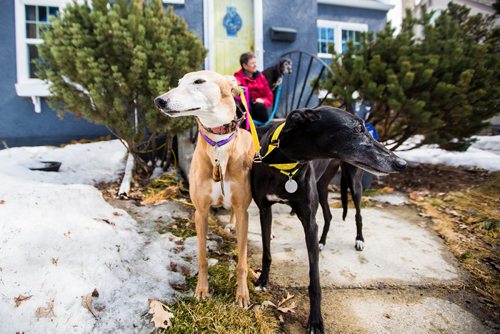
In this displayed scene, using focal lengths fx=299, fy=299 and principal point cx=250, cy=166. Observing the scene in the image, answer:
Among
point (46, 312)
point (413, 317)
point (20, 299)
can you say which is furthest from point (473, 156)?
point (20, 299)

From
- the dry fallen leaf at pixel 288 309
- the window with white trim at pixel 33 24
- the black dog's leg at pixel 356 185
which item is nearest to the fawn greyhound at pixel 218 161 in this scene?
the dry fallen leaf at pixel 288 309

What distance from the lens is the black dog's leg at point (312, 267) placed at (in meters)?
2.05

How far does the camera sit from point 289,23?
740 centimetres

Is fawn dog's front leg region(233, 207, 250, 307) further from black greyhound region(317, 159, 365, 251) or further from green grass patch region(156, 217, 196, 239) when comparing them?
black greyhound region(317, 159, 365, 251)

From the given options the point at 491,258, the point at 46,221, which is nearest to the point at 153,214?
the point at 46,221

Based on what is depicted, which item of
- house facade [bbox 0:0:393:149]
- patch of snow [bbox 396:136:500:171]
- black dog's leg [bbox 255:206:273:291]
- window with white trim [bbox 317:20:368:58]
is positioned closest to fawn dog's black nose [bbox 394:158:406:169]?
black dog's leg [bbox 255:206:273:291]

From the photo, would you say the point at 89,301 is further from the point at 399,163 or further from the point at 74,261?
the point at 399,163

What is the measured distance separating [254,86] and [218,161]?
10.4 feet

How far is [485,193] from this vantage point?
4957 millimetres

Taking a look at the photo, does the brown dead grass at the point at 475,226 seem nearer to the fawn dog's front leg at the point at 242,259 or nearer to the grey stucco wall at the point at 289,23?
the fawn dog's front leg at the point at 242,259

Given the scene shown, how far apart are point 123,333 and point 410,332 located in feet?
6.34

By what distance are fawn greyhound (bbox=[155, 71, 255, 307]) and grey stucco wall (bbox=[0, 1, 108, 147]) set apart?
603cm

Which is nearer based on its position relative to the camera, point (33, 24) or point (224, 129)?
point (224, 129)

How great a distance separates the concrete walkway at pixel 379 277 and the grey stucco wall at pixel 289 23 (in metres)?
4.73
